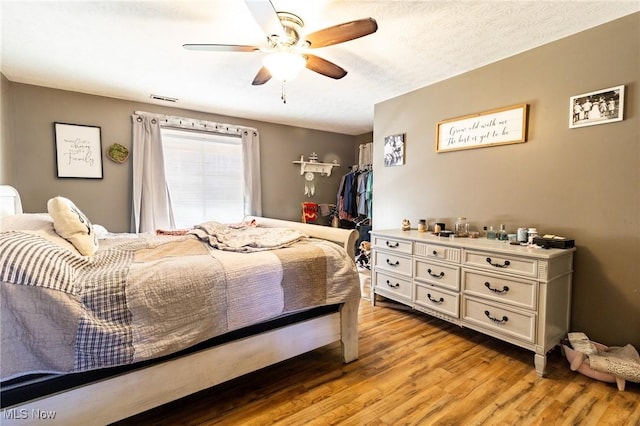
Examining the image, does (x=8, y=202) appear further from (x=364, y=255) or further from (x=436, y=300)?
(x=364, y=255)

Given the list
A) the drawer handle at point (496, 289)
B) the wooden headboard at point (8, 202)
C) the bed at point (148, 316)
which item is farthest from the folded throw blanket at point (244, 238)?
the wooden headboard at point (8, 202)

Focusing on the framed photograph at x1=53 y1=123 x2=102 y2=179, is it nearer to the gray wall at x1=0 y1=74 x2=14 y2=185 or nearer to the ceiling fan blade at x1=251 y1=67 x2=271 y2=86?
the gray wall at x1=0 y1=74 x2=14 y2=185

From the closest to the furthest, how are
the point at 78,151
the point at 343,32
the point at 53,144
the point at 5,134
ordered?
the point at 343,32, the point at 5,134, the point at 53,144, the point at 78,151

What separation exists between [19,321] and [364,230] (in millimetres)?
3863

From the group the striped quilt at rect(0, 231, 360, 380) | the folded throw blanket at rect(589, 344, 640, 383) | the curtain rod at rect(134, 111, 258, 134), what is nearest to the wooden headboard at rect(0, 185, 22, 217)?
the striped quilt at rect(0, 231, 360, 380)

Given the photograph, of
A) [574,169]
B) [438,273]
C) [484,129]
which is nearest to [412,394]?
[438,273]

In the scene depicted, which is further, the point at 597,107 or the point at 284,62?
the point at 597,107

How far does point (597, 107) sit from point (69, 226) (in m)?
3.39

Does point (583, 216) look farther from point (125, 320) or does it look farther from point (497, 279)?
point (125, 320)

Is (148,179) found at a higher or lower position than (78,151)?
lower

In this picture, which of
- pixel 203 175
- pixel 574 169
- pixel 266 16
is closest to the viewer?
pixel 266 16

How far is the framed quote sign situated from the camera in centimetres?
227

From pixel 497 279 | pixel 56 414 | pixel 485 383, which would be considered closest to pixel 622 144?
pixel 497 279

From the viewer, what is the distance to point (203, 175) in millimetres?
3818
